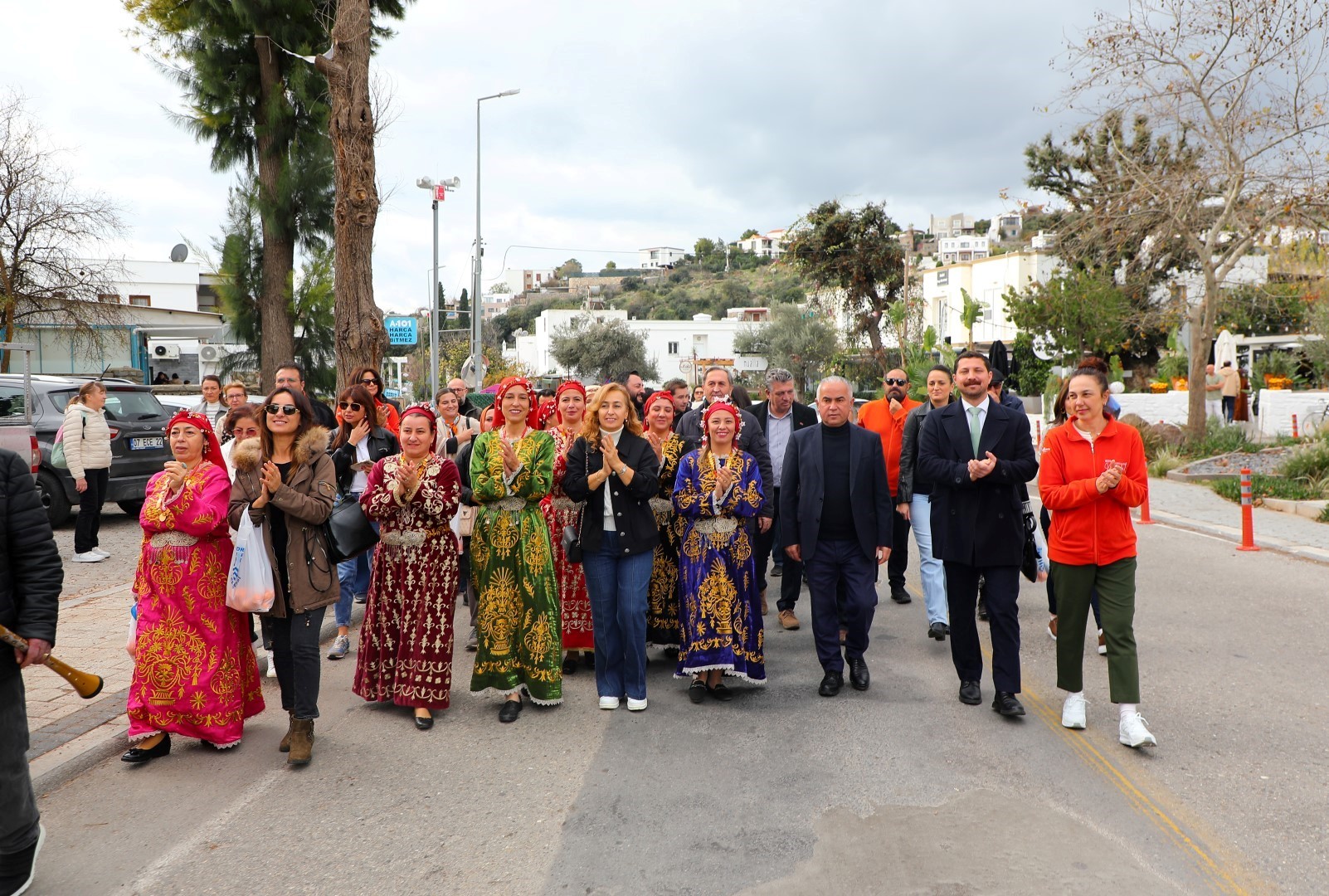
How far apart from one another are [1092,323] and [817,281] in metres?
11.5

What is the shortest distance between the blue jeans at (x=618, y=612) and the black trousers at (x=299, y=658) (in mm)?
1636

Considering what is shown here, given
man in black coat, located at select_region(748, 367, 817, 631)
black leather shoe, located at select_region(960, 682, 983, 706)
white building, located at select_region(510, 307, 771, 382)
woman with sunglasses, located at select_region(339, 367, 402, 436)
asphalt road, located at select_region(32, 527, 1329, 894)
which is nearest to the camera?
asphalt road, located at select_region(32, 527, 1329, 894)

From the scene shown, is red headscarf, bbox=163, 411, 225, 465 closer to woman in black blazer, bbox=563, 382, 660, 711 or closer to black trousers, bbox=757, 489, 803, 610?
woman in black blazer, bbox=563, 382, 660, 711

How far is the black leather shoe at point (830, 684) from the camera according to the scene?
20.4 feet

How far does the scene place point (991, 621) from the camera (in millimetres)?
5859

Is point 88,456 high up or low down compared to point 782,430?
down

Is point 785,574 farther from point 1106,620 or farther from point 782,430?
point 1106,620

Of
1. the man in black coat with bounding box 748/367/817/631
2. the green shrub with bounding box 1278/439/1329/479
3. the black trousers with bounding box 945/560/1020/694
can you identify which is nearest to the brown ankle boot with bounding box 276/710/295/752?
the black trousers with bounding box 945/560/1020/694

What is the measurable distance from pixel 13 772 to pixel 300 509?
5.87 ft

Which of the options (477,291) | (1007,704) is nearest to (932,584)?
(1007,704)

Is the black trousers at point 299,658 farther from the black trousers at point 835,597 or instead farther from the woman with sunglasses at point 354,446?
the black trousers at point 835,597

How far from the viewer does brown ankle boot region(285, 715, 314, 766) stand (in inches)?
200

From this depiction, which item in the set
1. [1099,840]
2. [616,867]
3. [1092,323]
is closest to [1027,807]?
[1099,840]

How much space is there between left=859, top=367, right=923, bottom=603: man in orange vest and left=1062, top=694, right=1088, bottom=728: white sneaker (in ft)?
9.75
